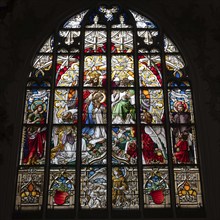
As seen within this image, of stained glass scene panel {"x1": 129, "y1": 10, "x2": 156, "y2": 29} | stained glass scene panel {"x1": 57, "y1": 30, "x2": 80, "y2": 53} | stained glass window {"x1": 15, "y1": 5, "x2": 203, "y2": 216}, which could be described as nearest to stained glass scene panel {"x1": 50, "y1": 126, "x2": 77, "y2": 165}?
stained glass window {"x1": 15, "y1": 5, "x2": 203, "y2": 216}

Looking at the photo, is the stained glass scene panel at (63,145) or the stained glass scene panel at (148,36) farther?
the stained glass scene panel at (148,36)

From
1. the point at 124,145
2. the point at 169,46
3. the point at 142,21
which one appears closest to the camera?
the point at 124,145

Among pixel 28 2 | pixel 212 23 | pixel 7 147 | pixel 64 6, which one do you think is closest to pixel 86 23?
pixel 64 6

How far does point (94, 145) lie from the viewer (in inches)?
311

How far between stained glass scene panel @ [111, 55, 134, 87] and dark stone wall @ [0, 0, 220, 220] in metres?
0.94

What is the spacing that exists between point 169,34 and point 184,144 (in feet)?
7.13

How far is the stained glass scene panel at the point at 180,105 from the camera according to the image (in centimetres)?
818

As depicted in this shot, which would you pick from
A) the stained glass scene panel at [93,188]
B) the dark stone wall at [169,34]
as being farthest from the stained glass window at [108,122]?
the dark stone wall at [169,34]

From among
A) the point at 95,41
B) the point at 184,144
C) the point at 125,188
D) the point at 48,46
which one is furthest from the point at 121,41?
the point at 125,188

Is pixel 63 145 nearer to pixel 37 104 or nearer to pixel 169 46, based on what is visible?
pixel 37 104

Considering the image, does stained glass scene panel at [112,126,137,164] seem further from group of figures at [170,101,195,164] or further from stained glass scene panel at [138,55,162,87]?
stained glass scene panel at [138,55,162,87]

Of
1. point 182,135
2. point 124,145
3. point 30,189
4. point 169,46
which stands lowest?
point 30,189

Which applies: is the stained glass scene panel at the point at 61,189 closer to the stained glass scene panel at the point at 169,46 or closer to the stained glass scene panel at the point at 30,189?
the stained glass scene panel at the point at 30,189

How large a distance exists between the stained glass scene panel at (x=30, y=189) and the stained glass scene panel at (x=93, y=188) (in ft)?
2.02
